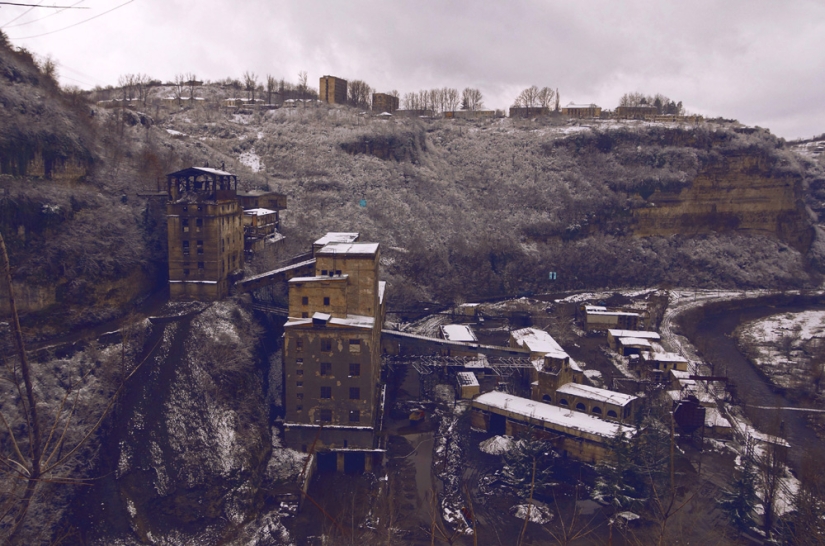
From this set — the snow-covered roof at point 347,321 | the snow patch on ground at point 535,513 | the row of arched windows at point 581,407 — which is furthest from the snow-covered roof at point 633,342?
the snow-covered roof at point 347,321

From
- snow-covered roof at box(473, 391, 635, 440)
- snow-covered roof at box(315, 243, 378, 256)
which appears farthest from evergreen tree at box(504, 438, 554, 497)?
snow-covered roof at box(315, 243, 378, 256)

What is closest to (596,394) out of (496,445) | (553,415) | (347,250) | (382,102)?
(553,415)

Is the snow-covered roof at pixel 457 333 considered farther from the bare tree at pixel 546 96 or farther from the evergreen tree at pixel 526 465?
the bare tree at pixel 546 96

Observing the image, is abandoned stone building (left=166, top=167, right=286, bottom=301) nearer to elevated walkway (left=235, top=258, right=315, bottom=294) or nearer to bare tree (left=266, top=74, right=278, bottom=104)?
elevated walkway (left=235, top=258, right=315, bottom=294)

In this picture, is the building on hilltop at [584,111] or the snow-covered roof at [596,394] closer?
the snow-covered roof at [596,394]

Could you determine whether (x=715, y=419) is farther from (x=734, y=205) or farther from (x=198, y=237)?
(x=734, y=205)
